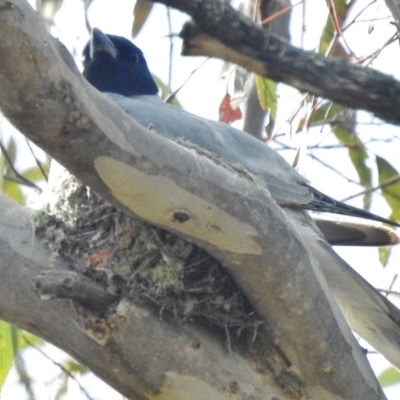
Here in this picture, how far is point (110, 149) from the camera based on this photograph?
1.68 metres

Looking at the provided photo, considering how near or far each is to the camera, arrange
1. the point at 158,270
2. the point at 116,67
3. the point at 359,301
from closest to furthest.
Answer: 1. the point at 158,270
2. the point at 359,301
3. the point at 116,67

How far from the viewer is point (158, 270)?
2.12 metres

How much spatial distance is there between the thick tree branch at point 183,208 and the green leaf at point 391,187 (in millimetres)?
1206

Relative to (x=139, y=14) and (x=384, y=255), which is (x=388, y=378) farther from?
(x=139, y=14)

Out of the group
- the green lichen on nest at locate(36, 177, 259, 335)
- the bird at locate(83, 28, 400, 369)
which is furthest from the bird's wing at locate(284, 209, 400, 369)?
the green lichen on nest at locate(36, 177, 259, 335)

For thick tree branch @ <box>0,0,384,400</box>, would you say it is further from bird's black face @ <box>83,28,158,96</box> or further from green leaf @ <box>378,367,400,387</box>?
bird's black face @ <box>83,28,158,96</box>

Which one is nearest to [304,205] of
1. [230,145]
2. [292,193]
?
[292,193]

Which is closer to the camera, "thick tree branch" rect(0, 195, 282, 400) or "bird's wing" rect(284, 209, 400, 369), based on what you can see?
"thick tree branch" rect(0, 195, 282, 400)

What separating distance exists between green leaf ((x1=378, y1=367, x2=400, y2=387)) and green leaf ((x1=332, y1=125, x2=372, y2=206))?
623mm

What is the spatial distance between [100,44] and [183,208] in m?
1.53

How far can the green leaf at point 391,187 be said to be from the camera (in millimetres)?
3254

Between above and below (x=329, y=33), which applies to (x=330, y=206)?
below

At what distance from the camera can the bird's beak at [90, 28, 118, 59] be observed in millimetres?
3205

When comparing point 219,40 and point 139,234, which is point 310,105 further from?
point 219,40
